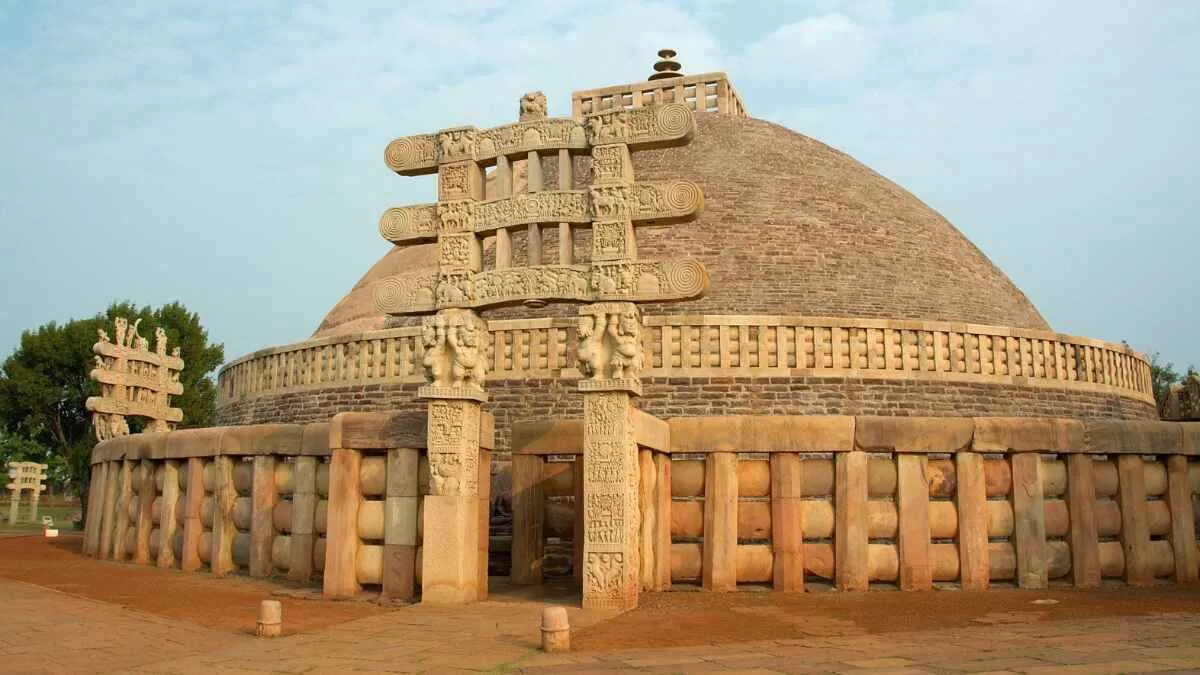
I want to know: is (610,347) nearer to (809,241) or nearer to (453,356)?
(453,356)

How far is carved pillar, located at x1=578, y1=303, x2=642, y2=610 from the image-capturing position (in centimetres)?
855

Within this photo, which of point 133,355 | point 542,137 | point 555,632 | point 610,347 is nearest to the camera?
point 555,632

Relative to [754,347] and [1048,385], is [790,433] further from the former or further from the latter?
[1048,385]

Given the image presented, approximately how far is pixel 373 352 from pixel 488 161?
28.0 feet

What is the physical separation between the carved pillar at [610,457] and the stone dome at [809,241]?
336 inches

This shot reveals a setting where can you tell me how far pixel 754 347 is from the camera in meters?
16.4

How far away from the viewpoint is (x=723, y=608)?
8.46 m

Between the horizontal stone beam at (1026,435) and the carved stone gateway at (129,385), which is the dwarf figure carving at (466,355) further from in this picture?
the carved stone gateway at (129,385)

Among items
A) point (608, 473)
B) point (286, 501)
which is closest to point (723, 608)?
point (608, 473)

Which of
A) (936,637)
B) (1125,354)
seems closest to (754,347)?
(1125,354)

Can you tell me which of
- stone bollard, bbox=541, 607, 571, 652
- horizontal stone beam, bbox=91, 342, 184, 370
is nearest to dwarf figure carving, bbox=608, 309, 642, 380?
stone bollard, bbox=541, 607, 571, 652

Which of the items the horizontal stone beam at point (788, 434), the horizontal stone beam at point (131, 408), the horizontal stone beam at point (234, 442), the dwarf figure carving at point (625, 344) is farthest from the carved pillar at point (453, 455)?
the horizontal stone beam at point (131, 408)

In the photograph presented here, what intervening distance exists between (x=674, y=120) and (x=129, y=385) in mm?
14360

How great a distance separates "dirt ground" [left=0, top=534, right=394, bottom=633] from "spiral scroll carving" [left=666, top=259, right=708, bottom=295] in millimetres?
3881
